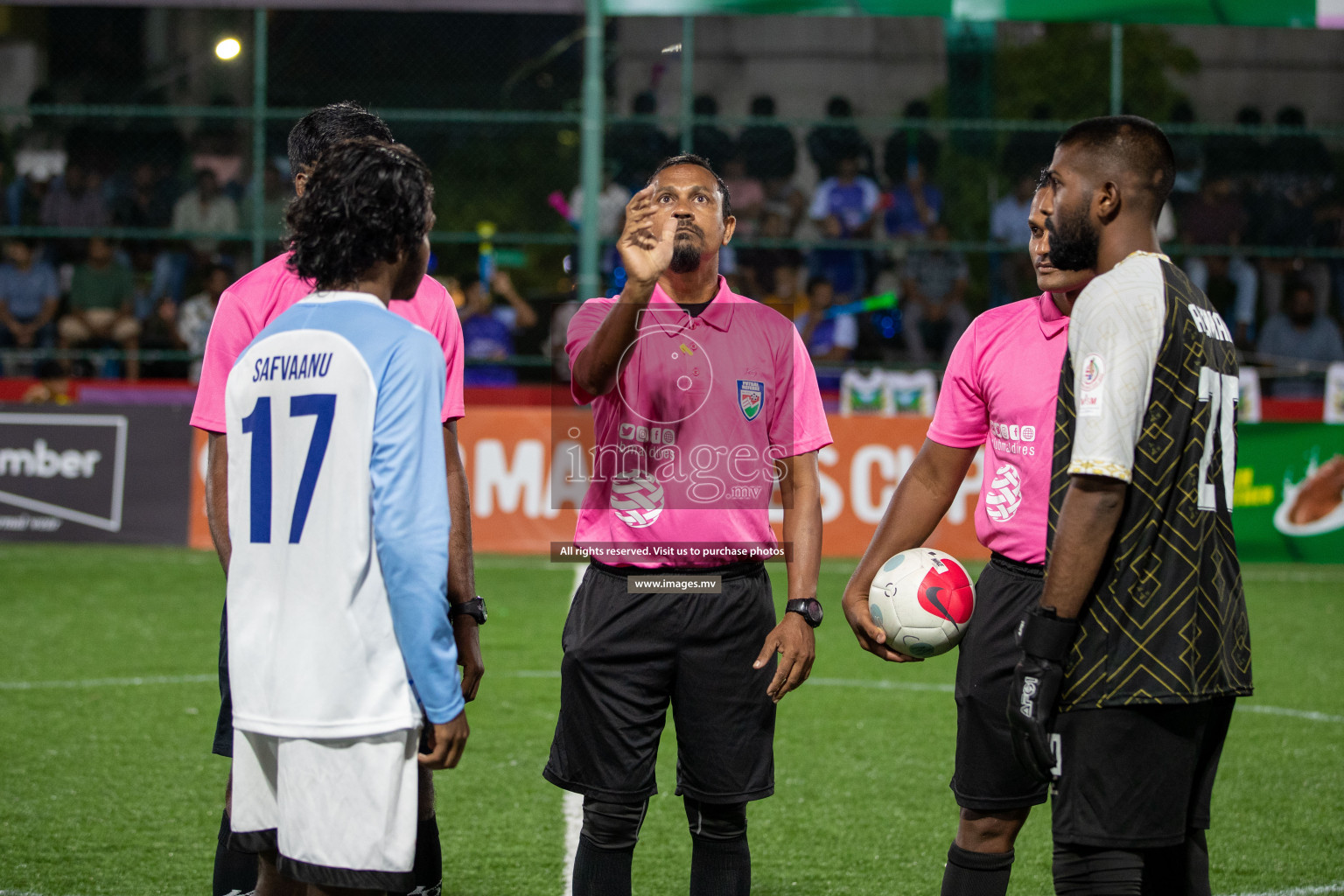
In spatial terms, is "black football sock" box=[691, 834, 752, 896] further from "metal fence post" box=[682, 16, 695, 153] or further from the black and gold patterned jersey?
"metal fence post" box=[682, 16, 695, 153]

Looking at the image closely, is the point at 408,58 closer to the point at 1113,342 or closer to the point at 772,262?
the point at 772,262

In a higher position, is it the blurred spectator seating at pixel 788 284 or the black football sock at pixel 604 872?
the blurred spectator seating at pixel 788 284

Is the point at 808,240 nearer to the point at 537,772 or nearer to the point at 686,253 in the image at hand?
the point at 537,772

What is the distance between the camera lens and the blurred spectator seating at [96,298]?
49.0 feet

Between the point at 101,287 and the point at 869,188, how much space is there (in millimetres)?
8418

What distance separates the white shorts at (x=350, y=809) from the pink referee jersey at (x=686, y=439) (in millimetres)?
1140

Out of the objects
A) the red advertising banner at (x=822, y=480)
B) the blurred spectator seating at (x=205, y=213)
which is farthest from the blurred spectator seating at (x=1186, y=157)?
the blurred spectator seating at (x=205, y=213)

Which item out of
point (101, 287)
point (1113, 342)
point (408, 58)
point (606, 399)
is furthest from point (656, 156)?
point (1113, 342)

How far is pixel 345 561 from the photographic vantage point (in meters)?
2.81

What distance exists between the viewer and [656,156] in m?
15.4

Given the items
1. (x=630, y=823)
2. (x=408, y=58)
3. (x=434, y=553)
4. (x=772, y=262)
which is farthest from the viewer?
(x=408, y=58)

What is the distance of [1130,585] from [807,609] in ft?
3.51

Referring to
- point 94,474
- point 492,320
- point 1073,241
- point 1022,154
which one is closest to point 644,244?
point 1073,241

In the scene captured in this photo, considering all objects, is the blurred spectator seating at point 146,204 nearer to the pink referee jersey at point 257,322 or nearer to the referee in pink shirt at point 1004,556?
the pink referee jersey at point 257,322
